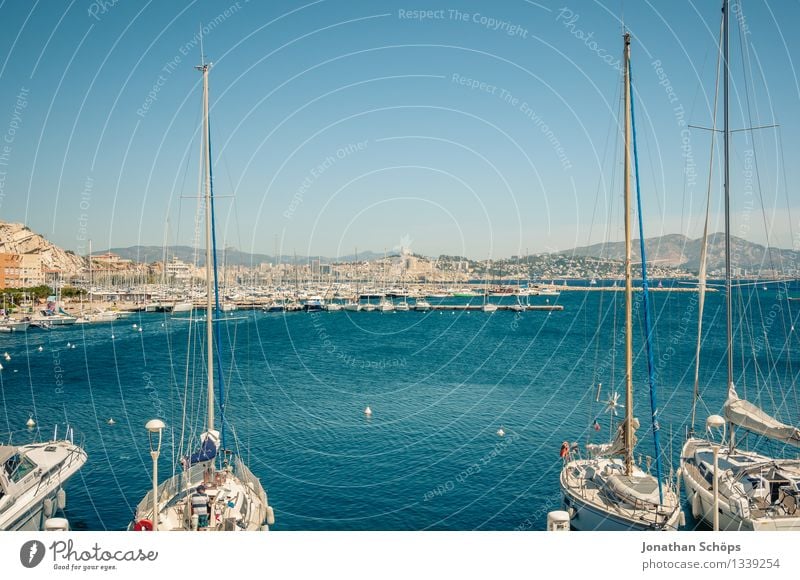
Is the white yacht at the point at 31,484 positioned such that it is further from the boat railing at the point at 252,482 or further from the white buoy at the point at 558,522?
the white buoy at the point at 558,522

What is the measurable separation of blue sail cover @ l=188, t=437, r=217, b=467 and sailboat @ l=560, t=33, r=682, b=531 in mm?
5876

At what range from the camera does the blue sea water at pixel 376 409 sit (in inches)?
511

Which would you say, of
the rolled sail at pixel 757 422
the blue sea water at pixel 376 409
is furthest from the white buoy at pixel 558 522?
the blue sea water at pixel 376 409

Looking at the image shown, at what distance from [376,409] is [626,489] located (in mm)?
14052

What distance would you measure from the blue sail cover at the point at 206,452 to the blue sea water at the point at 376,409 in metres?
3.23

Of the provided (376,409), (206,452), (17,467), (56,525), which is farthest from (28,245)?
(56,525)

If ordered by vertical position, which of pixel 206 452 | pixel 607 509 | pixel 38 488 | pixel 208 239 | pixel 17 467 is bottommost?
pixel 607 509

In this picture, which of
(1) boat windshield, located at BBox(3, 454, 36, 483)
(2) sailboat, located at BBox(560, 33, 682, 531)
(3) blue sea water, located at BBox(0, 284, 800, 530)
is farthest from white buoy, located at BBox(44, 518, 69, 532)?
(2) sailboat, located at BBox(560, 33, 682, 531)

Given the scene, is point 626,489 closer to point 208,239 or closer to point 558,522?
point 558,522

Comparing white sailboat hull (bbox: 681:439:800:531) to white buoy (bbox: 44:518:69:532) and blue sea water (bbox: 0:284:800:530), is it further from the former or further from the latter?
white buoy (bbox: 44:518:69:532)

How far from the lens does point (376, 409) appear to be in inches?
870
